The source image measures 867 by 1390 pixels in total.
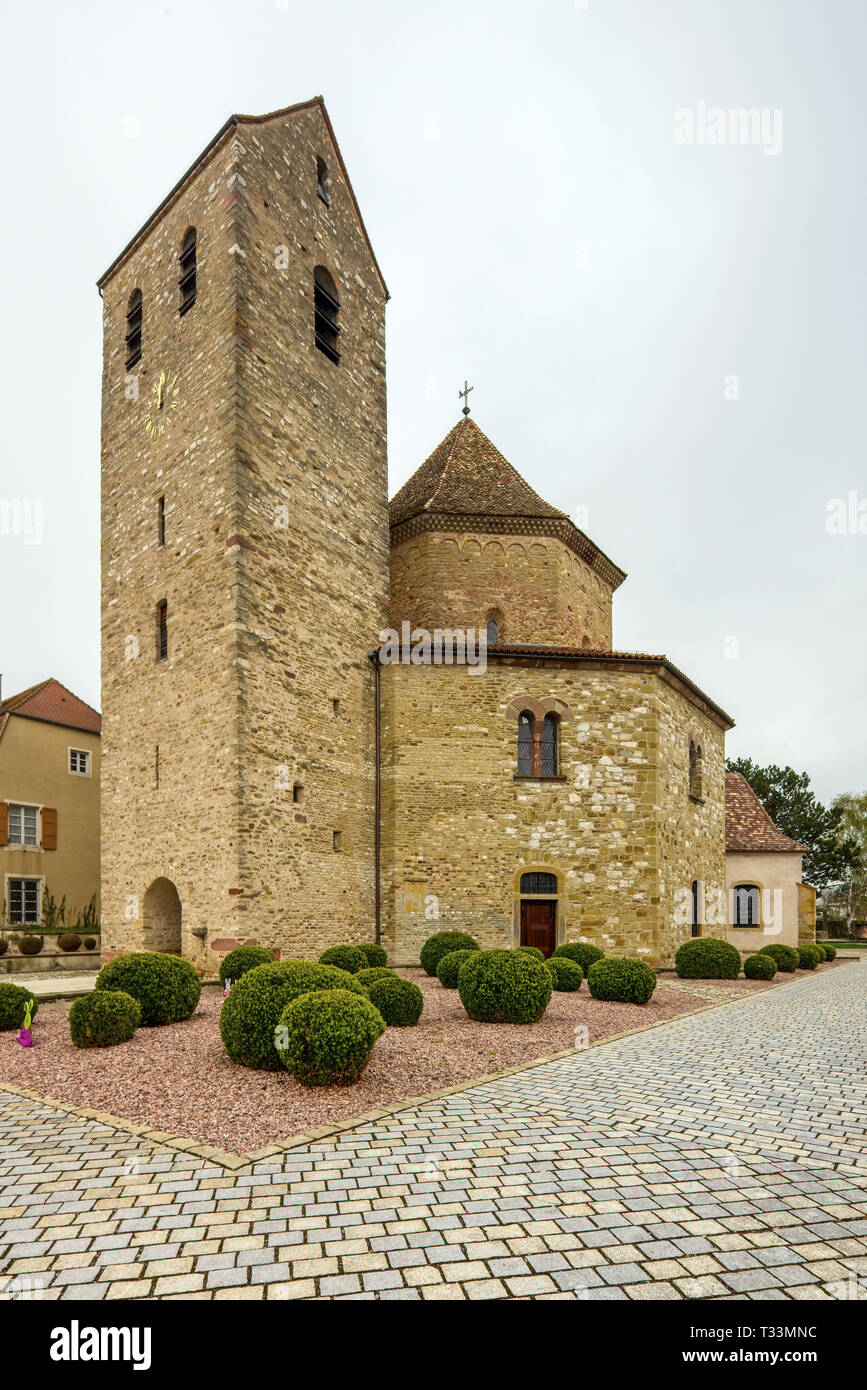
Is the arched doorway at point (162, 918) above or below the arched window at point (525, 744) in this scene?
below

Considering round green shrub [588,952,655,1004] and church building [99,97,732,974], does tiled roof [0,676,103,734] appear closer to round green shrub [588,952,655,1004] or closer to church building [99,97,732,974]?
church building [99,97,732,974]

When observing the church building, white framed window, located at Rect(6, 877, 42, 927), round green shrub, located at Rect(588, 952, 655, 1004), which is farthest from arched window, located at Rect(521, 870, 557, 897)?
white framed window, located at Rect(6, 877, 42, 927)

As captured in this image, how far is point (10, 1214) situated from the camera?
4.90 m

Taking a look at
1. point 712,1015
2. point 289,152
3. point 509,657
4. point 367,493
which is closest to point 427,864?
point 509,657

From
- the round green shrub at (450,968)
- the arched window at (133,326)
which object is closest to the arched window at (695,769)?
the round green shrub at (450,968)

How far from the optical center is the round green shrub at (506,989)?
1177 cm

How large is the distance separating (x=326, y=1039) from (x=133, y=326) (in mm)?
21238

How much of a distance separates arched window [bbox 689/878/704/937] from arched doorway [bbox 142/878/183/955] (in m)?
14.9

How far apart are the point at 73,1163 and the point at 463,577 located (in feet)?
67.1

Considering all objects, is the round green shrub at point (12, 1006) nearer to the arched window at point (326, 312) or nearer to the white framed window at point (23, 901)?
the white framed window at point (23, 901)

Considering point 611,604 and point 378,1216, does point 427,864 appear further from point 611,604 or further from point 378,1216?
point 378,1216

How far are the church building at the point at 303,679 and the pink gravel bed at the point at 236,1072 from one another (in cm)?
601

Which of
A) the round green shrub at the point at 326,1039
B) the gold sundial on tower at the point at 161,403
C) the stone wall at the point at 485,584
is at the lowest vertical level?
the round green shrub at the point at 326,1039

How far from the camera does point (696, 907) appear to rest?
25.0 metres
